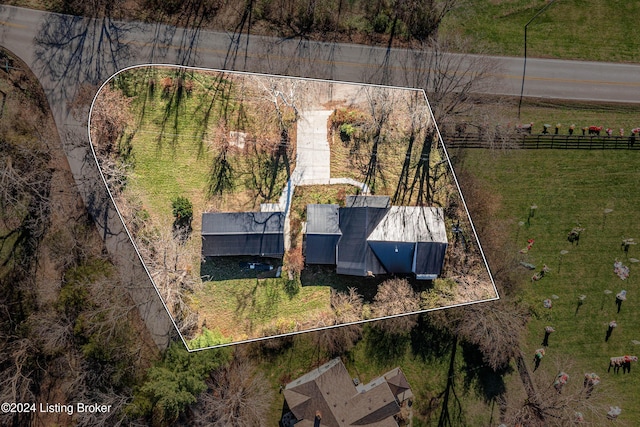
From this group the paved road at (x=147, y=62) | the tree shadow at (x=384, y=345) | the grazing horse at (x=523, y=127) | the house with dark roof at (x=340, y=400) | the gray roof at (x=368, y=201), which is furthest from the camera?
the grazing horse at (x=523, y=127)

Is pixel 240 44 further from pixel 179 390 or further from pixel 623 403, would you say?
pixel 623 403

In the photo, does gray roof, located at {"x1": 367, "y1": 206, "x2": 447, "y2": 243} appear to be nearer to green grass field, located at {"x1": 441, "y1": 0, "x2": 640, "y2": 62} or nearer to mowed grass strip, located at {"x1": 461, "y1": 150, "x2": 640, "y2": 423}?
mowed grass strip, located at {"x1": 461, "y1": 150, "x2": 640, "y2": 423}

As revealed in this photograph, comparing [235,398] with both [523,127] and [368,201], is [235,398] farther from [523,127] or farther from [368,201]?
[523,127]

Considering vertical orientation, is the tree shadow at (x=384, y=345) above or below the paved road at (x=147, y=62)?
below

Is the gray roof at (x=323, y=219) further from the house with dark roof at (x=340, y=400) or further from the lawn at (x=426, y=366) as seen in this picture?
the house with dark roof at (x=340, y=400)

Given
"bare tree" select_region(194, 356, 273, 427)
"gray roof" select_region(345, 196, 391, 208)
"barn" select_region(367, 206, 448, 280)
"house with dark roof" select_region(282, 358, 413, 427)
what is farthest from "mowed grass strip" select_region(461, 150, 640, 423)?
"bare tree" select_region(194, 356, 273, 427)

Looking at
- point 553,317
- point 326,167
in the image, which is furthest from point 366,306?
point 553,317

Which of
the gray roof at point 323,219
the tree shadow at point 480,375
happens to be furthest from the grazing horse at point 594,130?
the gray roof at point 323,219

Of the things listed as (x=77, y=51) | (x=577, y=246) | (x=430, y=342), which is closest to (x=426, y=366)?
(x=430, y=342)
